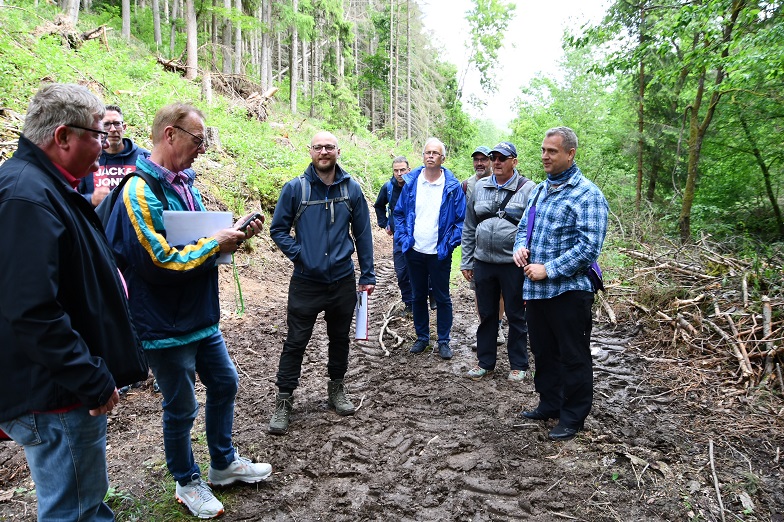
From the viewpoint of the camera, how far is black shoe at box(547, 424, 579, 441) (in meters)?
3.60

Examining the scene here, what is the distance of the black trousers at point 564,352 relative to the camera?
351 centimetres

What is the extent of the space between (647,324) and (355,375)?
3935mm

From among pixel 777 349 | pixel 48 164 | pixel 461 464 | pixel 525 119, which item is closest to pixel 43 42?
pixel 48 164

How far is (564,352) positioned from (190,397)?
267cm

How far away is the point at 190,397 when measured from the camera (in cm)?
260

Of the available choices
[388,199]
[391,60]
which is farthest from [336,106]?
[388,199]

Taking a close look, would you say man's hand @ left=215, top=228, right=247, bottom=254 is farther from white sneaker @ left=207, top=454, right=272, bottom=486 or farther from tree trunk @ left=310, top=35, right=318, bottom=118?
tree trunk @ left=310, top=35, right=318, bottom=118

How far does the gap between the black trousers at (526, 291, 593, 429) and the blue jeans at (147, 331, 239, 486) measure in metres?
2.38

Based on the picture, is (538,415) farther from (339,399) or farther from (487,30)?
(487,30)

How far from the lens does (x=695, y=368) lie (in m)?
4.67

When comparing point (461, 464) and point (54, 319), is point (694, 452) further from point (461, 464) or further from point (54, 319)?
point (54, 319)

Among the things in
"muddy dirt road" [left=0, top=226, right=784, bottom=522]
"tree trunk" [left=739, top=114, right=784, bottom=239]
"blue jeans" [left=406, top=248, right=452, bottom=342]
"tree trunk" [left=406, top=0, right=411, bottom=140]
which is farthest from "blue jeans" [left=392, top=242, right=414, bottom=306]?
"tree trunk" [left=406, top=0, right=411, bottom=140]

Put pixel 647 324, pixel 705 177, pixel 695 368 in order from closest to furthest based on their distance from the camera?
pixel 695 368 → pixel 647 324 → pixel 705 177

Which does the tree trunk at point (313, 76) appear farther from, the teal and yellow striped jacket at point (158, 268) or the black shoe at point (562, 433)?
the teal and yellow striped jacket at point (158, 268)
